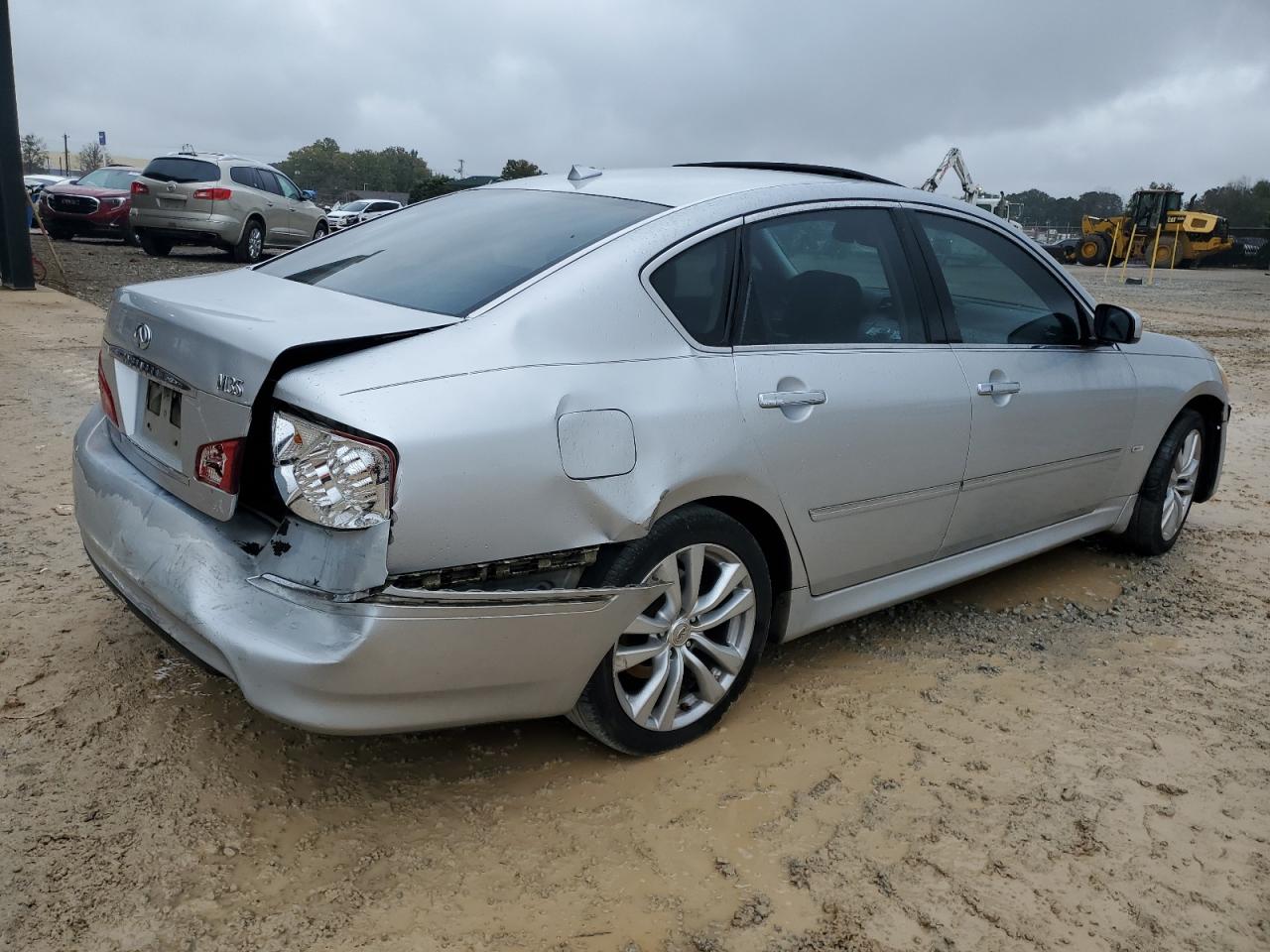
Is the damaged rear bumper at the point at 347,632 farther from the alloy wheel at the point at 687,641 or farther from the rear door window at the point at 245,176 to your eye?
the rear door window at the point at 245,176

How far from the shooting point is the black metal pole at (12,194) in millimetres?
12125

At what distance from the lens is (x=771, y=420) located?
296 cm

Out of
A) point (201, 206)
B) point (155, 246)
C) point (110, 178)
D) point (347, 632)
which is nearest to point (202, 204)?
point (201, 206)

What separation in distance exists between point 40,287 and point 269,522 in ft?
40.5

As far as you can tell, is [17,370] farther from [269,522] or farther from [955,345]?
[955,345]

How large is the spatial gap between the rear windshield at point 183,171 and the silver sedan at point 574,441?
14571mm

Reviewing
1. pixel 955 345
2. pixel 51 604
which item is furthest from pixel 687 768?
pixel 51 604

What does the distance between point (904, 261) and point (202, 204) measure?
15263mm

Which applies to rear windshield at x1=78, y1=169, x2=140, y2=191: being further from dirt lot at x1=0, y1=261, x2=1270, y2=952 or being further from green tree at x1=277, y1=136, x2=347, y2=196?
green tree at x1=277, y1=136, x2=347, y2=196

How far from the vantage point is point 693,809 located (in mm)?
2748

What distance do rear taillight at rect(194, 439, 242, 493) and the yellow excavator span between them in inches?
1394

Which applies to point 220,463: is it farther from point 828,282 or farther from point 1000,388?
point 1000,388

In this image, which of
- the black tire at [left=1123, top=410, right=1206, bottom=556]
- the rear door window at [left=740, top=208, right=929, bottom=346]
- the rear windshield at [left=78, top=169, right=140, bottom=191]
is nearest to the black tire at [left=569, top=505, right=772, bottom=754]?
the rear door window at [left=740, top=208, right=929, bottom=346]

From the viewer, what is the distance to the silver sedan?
233 cm
